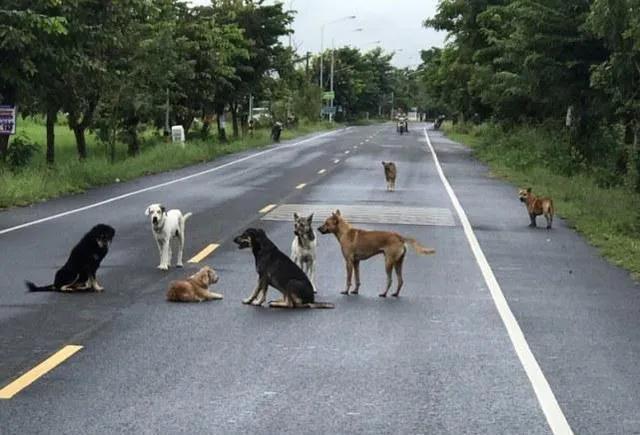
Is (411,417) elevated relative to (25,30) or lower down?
lower down

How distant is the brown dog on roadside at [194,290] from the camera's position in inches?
387

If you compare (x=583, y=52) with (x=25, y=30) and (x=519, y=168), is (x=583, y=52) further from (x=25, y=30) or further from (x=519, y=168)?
(x=25, y=30)

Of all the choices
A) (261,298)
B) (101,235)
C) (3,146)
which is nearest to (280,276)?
(261,298)

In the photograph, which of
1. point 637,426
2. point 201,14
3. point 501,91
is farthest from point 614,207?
point 201,14

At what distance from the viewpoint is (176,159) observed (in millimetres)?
35344

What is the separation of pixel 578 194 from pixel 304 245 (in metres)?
13.3

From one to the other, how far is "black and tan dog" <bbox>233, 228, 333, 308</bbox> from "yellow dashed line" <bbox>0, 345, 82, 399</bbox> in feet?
7.36

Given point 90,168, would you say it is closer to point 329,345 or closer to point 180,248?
point 180,248

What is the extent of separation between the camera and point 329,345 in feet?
26.2

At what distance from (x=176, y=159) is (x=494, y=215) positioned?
18.4 metres

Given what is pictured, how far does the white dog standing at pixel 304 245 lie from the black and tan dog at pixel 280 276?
1.36ft

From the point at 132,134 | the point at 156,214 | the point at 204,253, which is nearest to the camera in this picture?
the point at 156,214

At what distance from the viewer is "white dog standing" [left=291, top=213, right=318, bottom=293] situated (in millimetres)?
9922

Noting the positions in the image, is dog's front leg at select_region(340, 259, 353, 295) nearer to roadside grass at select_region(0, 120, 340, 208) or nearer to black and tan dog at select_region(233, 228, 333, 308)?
black and tan dog at select_region(233, 228, 333, 308)
